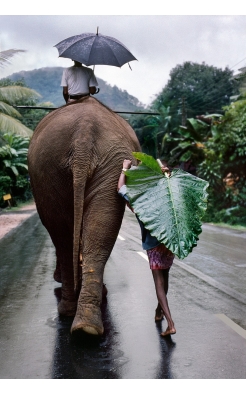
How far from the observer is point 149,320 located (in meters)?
5.78

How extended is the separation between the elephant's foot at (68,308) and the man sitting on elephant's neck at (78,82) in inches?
80.2

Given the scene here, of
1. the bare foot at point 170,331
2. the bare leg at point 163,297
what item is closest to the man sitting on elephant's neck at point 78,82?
the bare leg at point 163,297

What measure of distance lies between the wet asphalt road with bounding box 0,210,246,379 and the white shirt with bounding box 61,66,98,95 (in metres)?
2.30

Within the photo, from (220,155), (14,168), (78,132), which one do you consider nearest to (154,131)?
(14,168)

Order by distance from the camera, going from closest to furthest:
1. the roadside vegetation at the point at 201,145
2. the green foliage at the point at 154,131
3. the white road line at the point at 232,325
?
1. the white road line at the point at 232,325
2. the roadside vegetation at the point at 201,145
3. the green foliage at the point at 154,131

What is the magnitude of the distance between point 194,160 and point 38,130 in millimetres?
19077

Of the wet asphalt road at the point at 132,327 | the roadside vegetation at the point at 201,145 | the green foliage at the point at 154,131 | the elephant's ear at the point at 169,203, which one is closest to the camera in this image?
the wet asphalt road at the point at 132,327

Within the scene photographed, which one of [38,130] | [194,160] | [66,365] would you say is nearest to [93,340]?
[66,365]

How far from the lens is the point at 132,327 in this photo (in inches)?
218

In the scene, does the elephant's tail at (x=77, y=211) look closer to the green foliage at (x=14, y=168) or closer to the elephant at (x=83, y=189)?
the elephant at (x=83, y=189)

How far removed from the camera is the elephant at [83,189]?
4.73 metres

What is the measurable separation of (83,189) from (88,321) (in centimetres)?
107

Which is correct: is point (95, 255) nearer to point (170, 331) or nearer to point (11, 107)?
point (170, 331)

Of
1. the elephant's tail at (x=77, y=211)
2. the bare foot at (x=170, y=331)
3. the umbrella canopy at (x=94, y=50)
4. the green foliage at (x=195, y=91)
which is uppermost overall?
the green foliage at (x=195, y=91)
